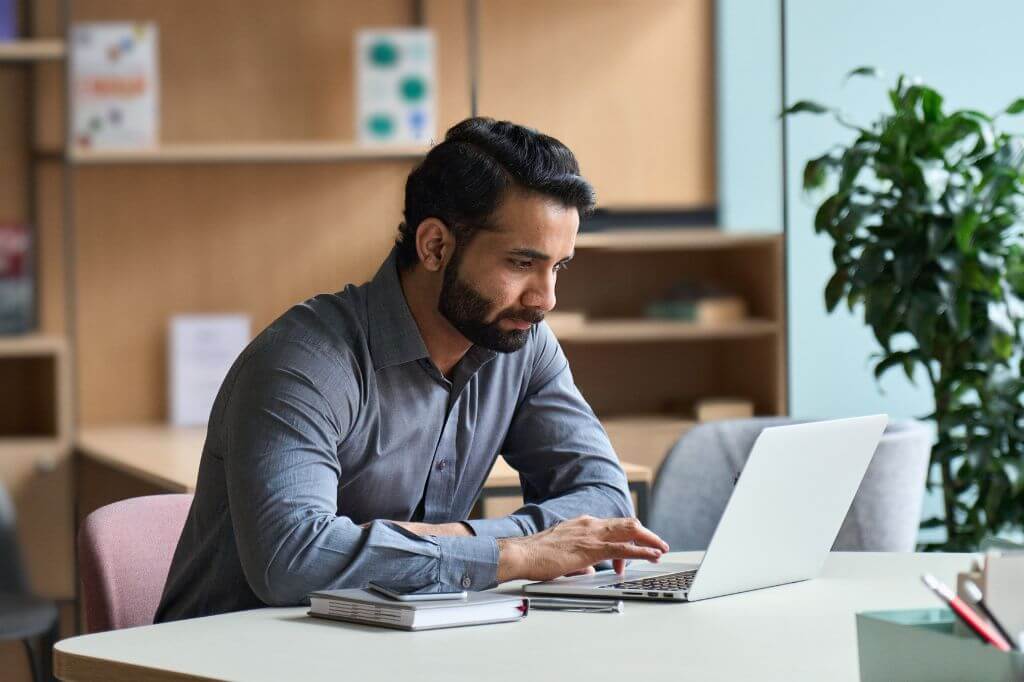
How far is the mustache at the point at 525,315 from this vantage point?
1.90 meters

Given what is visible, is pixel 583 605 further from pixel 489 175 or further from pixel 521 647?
pixel 489 175

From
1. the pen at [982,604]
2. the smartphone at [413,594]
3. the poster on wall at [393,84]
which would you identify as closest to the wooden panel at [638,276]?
the poster on wall at [393,84]

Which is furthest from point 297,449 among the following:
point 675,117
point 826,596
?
point 675,117

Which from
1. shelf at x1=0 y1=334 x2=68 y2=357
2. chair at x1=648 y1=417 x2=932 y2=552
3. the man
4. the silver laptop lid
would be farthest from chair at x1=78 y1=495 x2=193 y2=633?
shelf at x1=0 y1=334 x2=68 y2=357

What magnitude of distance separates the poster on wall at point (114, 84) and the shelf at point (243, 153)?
0.05 meters

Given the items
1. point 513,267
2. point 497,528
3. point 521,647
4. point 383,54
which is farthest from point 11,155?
point 521,647

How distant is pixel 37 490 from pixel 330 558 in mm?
2391

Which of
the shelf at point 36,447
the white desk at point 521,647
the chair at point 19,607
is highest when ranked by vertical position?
the white desk at point 521,647

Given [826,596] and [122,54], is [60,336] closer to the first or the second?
[122,54]

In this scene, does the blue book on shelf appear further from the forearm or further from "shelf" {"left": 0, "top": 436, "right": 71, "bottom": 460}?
the forearm

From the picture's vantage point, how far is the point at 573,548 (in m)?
1.74

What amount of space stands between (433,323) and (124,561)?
1.67 ft

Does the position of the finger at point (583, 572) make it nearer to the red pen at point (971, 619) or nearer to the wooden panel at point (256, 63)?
the red pen at point (971, 619)

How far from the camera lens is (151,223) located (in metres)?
4.21
